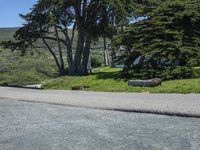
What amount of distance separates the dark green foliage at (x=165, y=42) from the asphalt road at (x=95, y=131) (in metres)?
9.08

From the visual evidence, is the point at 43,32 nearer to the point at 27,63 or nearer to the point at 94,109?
the point at 27,63

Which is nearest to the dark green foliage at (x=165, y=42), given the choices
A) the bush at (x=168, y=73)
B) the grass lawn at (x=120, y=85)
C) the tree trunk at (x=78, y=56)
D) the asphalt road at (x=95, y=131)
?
the bush at (x=168, y=73)

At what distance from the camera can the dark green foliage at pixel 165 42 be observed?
2353 cm

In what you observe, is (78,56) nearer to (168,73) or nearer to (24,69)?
(24,69)

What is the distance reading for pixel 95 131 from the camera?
37.1ft

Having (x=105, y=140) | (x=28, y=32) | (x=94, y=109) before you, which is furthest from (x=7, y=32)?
(x=105, y=140)

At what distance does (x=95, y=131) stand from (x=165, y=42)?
47.4ft

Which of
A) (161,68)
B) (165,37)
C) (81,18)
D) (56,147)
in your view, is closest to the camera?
(56,147)

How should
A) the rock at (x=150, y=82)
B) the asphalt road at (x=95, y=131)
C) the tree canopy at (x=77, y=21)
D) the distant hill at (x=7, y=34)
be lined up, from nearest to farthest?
the asphalt road at (x=95, y=131) → the rock at (x=150, y=82) → the tree canopy at (x=77, y=21) → the distant hill at (x=7, y=34)

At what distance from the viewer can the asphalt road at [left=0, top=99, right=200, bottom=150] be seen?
964cm

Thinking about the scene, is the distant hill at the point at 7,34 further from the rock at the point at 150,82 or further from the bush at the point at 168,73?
the rock at the point at 150,82

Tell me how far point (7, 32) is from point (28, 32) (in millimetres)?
41583

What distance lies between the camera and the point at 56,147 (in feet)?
31.6

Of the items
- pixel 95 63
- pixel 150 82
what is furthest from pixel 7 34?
pixel 150 82
